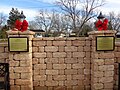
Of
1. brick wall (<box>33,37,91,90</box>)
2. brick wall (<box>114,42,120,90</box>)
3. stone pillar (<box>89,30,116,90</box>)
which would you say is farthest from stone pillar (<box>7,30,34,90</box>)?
brick wall (<box>114,42,120,90</box>)

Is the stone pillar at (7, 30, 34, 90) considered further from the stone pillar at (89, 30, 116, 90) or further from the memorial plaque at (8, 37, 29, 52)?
the stone pillar at (89, 30, 116, 90)

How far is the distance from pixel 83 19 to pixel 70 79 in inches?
1188

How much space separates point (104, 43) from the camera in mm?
7160

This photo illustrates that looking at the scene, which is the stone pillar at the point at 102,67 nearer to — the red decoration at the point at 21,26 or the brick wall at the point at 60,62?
the brick wall at the point at 60,62

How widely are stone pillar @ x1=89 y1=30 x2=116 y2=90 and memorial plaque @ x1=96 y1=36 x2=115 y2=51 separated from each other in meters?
0.09

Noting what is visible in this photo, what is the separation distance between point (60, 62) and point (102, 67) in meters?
1.26

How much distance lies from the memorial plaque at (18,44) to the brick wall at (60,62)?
437 mm

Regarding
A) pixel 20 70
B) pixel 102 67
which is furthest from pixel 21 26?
pixel 102 67

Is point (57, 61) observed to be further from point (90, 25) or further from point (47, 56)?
point (90, 25)

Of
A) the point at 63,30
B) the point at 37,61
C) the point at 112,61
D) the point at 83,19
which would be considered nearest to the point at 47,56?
the point at 37,61

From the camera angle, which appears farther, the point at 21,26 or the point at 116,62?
the point at 116,62

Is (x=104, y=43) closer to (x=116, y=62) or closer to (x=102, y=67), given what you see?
(x=102, y=67)

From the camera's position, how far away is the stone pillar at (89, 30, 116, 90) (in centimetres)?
717

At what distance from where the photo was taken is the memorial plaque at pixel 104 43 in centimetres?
713
